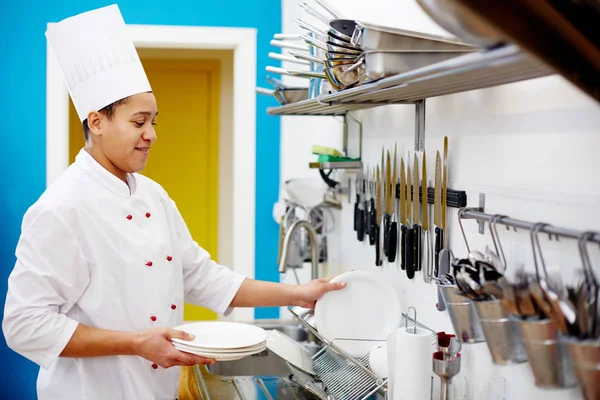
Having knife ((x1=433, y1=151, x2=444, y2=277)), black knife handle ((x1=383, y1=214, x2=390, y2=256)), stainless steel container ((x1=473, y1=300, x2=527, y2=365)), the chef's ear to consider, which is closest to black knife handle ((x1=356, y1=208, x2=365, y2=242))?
black knife handle ((x1=383, y1=214, x2=390, y2=256))

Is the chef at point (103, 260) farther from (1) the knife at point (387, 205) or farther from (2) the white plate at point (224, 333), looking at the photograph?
(1) the knife at point (387, 205)

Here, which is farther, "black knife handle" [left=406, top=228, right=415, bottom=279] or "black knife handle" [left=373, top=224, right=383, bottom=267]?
"black knife handle" [left=373, top=224, right=383, bottom=267]

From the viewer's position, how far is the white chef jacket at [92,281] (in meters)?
1.69

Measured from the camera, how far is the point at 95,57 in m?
1.98

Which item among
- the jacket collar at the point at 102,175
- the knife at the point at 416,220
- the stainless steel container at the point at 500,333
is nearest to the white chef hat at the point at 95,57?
the jacket collar at the point at 102,175

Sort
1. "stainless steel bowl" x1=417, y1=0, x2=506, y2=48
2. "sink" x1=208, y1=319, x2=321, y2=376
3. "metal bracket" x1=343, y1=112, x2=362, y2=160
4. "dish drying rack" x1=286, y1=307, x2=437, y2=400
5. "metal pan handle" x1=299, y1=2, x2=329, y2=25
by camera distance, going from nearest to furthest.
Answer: "stainless steel bowl" x1=417, y1=0, x2=506, y2=48 < "metal pan handle" x1=299, y1=2, x2=329, y2=25 < "dish drying rack" x1=286, y1=307, x2=437, y2=400 < "metal bracket" x1=343, y1=112, x2=362, y2=160 < "sink" x1=208, y1=319, x2=321, y2=376

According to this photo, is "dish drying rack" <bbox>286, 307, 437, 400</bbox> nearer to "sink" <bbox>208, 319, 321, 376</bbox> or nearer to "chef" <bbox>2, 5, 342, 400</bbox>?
"chef" <bbox>2, 5, 342, 400</bbox>

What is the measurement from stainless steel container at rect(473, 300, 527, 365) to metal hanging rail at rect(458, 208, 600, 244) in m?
0.16

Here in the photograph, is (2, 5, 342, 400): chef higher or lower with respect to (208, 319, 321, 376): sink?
higher

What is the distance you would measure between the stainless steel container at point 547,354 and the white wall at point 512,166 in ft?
0.63

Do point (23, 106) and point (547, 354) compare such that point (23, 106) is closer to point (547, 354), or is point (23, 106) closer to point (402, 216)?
point (402, 216)

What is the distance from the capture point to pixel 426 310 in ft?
6.00

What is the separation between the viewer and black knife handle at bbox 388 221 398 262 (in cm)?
195

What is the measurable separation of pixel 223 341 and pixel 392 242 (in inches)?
21.4
